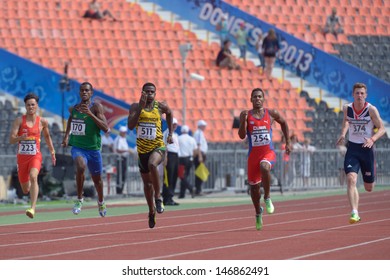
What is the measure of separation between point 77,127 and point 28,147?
2.81 ft

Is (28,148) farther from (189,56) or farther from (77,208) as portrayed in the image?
(189,56)

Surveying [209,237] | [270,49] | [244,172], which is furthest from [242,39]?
[209,237]

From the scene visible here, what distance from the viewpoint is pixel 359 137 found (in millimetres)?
17125

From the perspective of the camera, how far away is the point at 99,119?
18406 millimetres

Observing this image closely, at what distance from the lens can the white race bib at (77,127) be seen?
18688mm

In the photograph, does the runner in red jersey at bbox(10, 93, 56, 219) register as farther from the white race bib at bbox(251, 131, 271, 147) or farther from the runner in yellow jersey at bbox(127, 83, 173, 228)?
the white race bib at bbox(251, 131, 271, 147)

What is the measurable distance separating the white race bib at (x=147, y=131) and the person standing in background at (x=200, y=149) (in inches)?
497

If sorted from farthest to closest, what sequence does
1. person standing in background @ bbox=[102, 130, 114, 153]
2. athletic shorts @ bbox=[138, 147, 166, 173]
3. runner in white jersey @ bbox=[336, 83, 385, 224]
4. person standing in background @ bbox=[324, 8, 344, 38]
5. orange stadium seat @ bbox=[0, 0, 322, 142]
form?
1. person standing in background @ bbox=[324, 8, 344, 38]
2. orange stadium seat @ bbox=[0, 0, 322, 142]
3. person standing in background @ bbox=[102, 130, 114, 153]
4. runner in white jersey @ bbox=[336, 83, 385, 224]
5. athletic shorts @ bbox=[138, 147, 166, 173]

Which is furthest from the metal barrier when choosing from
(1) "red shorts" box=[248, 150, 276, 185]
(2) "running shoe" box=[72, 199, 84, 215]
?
(1) "red shorts" box=[248, 150, 276, 185]

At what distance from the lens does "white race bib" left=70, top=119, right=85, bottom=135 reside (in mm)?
18688

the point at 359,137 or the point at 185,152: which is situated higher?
the point at 185,152

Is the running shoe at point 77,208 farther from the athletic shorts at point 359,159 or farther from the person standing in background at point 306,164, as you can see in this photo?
the person standing in background at point 306,164

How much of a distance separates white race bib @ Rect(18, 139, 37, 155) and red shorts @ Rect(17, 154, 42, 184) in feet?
0.26

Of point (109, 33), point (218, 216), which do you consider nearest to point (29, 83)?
point (109, 33)
